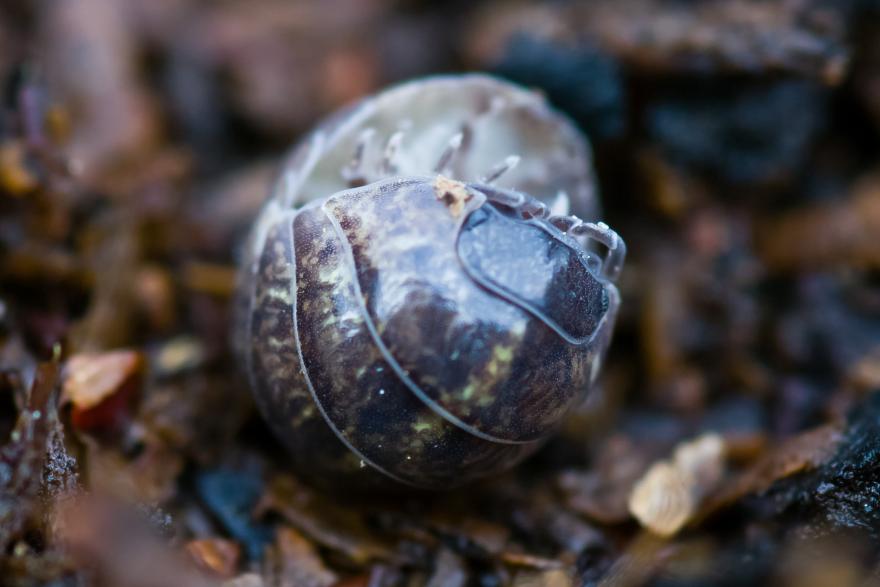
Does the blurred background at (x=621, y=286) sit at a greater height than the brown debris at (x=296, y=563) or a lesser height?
greater

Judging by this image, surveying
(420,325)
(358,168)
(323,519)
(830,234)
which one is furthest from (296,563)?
(830,234)

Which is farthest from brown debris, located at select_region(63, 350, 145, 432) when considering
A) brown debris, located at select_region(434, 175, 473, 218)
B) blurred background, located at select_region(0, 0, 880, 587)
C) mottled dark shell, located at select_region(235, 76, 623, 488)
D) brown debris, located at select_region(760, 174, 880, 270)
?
brown debris, located at select_region(760, 174, 880, 270)

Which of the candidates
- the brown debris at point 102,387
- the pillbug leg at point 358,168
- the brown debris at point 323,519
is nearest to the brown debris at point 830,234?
the pillbug leg at point 358,168

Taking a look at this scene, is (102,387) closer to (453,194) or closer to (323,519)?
(323,519)

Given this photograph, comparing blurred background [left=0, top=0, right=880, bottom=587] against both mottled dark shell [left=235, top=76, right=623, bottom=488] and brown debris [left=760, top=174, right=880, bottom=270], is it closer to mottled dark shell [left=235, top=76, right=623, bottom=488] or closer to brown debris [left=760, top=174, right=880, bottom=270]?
brown debris [left=760, top=174, right=880, bottom=270]

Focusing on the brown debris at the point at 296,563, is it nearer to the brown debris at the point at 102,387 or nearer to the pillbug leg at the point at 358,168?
the brown debris at the point at 102,387

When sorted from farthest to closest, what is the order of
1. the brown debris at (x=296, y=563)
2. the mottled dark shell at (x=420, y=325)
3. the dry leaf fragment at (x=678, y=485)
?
the dry leaf fragment at (x=678, y=485) < the brown debris at (x=296, y=563) < the mottled dark shell at (x=420, y=325)

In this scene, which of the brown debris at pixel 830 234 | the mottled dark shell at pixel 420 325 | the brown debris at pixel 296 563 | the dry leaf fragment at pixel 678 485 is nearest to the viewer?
the mottled dark shell at pixel 420 325
